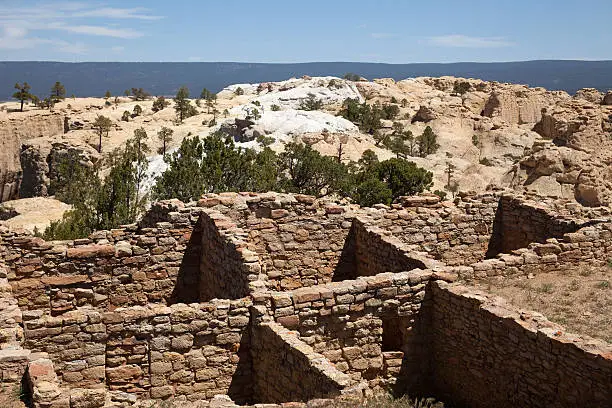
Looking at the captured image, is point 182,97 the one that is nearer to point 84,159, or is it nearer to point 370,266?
point 84,159

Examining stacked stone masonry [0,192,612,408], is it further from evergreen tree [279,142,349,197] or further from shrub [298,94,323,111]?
shrub [298,94,323,111]

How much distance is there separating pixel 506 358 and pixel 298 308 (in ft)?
10.2

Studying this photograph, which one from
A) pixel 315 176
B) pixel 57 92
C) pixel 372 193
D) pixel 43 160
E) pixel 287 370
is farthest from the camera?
pixel 57 92

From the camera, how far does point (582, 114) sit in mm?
51281

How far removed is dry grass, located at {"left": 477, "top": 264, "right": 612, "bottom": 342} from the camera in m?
10.7

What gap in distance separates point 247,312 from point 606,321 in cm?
560

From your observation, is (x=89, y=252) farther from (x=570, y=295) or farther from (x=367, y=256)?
(x=570, y=295)

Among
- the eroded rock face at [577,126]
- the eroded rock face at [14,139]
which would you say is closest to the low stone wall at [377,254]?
the eroded rock face at [577,126]

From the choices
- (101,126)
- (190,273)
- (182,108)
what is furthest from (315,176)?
(182,108)

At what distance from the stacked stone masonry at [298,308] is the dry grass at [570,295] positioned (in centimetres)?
31

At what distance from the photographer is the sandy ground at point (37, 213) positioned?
31.7 meters

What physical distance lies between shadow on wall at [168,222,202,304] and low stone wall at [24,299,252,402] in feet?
13.8

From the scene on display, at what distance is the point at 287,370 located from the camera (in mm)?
9594

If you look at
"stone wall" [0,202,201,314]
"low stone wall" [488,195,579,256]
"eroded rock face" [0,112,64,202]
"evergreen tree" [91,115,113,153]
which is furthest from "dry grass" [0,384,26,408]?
"eroded rock face" [0,112,64,202]
